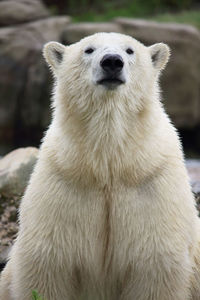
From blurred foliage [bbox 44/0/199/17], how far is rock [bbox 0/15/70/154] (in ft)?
11.6

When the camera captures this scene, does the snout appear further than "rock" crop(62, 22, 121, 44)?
No

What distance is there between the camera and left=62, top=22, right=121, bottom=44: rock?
1328 centimetres

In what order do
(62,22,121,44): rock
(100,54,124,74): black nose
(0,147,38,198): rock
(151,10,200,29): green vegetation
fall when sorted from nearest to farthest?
(100,54,124,74): black nose < (0,147,38,198): rock < (62,22,121,44): rock < (151,10,200,29): green vegetation

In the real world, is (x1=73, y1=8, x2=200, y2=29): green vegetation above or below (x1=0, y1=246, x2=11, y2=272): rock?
above

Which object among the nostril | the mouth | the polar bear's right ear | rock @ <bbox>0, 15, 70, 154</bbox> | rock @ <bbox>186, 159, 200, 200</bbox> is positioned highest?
rock @ <bbox>0, 15, 70, 154</bbox>

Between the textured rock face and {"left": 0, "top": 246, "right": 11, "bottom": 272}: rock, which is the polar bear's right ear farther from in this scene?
the textured rock face

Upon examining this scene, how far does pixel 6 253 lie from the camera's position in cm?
523

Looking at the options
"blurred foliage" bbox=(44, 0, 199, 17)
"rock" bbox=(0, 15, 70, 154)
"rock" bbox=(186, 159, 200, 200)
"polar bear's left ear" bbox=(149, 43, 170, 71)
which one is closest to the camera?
"polar bear's left ear" bbox=(149, 43, 170, 71)

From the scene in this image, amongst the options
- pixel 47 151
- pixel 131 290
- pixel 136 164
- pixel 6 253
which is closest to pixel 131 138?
pixel 136 164

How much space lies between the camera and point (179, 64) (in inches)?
547

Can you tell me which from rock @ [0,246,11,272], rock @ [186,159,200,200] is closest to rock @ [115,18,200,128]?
rock @ [186,159,200,200]

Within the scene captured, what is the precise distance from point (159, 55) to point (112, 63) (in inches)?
24.5

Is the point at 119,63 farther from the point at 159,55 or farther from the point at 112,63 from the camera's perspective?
the point at 159,55

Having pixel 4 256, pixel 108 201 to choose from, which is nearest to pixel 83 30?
pixel 4 256
